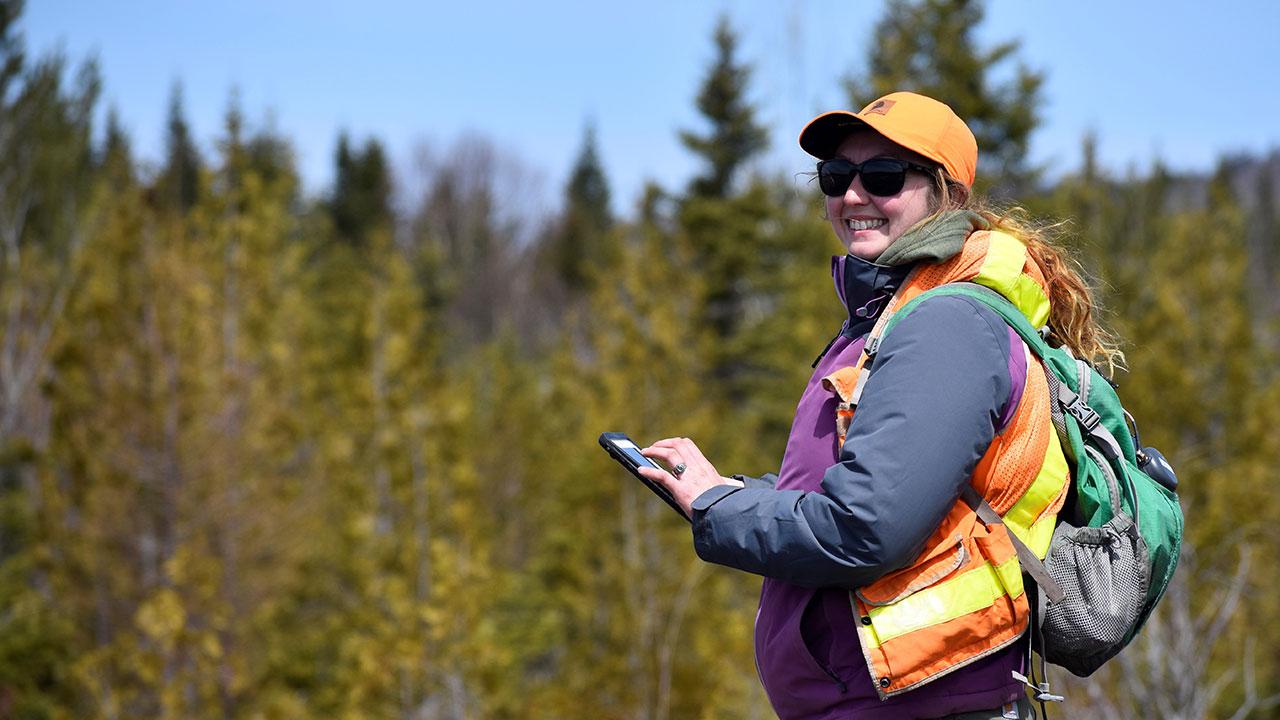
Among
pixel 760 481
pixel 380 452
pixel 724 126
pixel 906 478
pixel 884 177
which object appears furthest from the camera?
pixel 724 126

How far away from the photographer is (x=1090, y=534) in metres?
1.87

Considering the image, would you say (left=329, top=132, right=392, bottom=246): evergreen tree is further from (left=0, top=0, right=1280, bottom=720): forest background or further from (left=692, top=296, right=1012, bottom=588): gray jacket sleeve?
(left=692, top=296, right=1012, bottom=588): gray jacket sleeve

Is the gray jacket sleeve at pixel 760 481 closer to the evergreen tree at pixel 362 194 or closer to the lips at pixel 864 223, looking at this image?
the lips at pixel 864 223

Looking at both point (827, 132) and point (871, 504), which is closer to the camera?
point (871, 504)

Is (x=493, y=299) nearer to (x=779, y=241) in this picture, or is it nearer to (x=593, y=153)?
(x=593, y=153)

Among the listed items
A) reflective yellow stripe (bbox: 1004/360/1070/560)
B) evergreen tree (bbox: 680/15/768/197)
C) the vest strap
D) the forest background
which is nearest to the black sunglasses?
reflective yellow stripe (bbox: 1004/360/1070/560)

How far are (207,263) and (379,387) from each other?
16.0 ft

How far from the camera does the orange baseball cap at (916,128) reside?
6.64 ft

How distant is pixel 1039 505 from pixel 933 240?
479mm

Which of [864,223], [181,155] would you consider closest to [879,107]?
[864,223]

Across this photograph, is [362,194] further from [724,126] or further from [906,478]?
[906,478]

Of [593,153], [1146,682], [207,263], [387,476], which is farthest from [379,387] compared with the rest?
[593,153]

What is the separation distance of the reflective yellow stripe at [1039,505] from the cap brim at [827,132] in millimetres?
574

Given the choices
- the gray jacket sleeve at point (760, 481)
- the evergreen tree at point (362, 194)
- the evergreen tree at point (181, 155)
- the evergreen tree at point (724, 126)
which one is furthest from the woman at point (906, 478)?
the evergreen tree at point (362, 194)
